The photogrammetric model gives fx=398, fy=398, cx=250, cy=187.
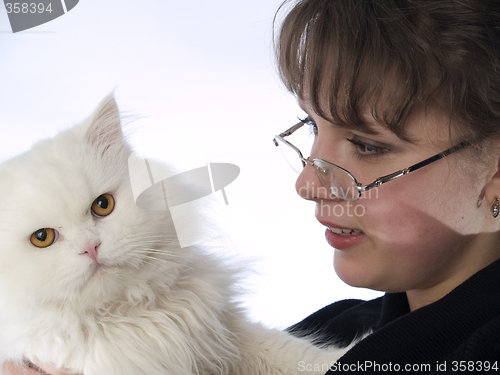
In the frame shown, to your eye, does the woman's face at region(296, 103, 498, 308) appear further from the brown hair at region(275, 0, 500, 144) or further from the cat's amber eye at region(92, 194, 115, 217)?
the cat's amber eye at region(92, 194, 115, 217)

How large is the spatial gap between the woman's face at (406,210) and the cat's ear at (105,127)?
1.66ft

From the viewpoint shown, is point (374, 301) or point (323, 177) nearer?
point (323, 177)

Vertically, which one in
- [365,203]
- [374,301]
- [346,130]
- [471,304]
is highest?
[346,130]

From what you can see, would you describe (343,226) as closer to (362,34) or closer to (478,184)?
(478,184)

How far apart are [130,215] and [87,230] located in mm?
101

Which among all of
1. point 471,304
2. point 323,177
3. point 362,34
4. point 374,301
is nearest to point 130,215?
point 323,177

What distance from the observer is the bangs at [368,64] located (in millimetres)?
777

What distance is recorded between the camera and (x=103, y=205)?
3.08ft

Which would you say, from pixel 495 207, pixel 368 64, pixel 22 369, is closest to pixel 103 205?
pixel 22 369

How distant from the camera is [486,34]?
0.76 metres

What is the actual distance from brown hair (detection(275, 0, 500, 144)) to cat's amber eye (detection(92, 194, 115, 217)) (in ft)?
1.80

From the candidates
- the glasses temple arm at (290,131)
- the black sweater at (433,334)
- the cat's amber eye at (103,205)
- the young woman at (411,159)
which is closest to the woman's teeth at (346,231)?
the young woman at (411,159)

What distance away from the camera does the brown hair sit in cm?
76

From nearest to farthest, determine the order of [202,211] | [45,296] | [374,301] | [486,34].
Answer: [486,34], [45,296], [202,211], [374,301]
